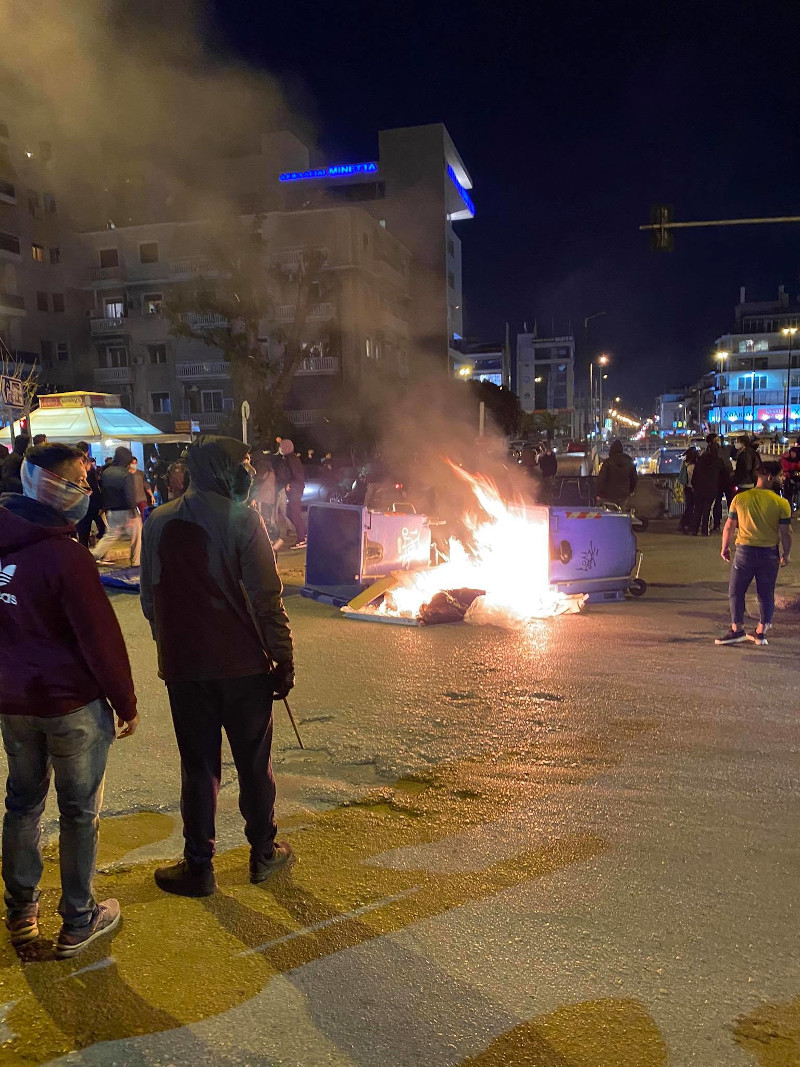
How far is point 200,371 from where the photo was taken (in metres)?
34.4

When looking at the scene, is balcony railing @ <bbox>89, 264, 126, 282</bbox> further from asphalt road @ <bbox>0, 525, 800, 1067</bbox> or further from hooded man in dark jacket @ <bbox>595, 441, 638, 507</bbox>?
asphalt road @ <bbox>0, 525, 800, 1067</bbox>

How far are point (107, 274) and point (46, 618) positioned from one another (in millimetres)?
38579

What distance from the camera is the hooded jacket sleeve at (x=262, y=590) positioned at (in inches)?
109

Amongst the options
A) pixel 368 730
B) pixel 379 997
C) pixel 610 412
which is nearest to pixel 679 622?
pixel 368 730

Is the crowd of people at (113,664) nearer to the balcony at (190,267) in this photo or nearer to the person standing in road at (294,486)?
the person standing in road at (294,486)

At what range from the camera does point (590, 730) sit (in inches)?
177

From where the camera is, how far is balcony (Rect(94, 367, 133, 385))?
118 ft

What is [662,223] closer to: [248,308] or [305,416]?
[248,308]

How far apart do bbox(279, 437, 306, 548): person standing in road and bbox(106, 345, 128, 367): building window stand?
27.0 metres

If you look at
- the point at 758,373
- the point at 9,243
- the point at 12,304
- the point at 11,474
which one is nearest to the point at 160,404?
the point at 12,304

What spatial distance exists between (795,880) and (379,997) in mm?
1751

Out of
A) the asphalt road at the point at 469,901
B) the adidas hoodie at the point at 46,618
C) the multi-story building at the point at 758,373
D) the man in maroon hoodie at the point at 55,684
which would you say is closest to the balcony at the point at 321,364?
the asphalt road at the point at 469,901

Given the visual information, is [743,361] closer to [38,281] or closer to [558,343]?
[558,343]

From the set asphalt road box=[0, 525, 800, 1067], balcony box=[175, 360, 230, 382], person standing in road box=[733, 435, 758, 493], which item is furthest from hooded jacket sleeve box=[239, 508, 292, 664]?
balcony box=[175, 360, 230, 382]
